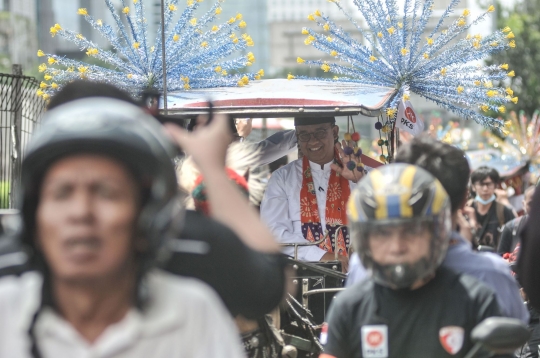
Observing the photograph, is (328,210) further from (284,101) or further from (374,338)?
(374,338)

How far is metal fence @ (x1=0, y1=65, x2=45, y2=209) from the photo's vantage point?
1074 cm

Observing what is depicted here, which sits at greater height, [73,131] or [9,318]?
[73,131]

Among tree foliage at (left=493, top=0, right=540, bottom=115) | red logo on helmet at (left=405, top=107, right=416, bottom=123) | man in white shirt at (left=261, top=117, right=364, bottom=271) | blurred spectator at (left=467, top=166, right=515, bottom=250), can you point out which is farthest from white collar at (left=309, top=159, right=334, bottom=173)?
tree foliage at (left=493, top=0, right=540, bottom=115)

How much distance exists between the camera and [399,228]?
11.3 feet

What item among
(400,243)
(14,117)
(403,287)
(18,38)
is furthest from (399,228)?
(18,38)

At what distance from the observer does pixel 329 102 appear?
771 cm

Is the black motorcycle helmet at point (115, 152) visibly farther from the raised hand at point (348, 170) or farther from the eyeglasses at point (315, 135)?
the eyeglasses at point (315, 135)

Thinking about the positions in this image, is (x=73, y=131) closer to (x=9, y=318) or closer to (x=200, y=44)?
(x=9, y=318)

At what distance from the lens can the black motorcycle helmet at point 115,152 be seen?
2.00 meters

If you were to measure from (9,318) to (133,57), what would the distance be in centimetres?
687

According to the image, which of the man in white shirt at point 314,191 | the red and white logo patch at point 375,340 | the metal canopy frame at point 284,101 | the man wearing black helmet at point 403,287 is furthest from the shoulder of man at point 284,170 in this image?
the red and white logo patch at point 375,340

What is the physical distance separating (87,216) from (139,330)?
0.25 meters

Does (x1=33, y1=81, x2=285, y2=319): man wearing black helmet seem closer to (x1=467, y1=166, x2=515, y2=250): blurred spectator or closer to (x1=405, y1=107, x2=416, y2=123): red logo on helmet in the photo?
(x1=405, y1=107, x2=416, y2=123): red logo on helmet

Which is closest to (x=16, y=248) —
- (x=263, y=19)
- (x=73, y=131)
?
(x=73, y=131)
